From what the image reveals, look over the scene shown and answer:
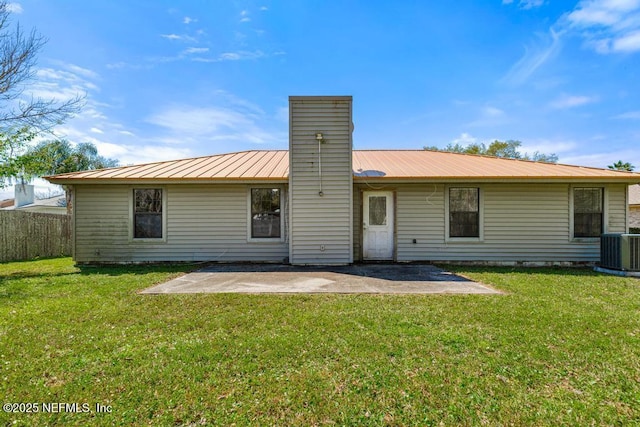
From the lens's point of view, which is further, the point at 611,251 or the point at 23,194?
the point at 23,194

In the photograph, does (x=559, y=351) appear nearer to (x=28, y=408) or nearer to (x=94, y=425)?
(x=94, y=425)

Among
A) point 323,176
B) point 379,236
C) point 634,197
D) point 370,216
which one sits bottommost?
point 379,236

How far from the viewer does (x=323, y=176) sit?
8.16 meters

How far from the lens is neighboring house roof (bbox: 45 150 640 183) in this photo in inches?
327

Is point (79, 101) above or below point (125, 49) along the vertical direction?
below

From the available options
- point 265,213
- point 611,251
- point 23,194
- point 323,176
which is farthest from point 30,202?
point 611,251

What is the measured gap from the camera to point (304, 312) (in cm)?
435

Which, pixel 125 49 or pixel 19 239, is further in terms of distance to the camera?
pixel 19 239

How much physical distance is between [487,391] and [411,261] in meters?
6.41

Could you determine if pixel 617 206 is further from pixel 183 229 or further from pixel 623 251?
pixel 183 229

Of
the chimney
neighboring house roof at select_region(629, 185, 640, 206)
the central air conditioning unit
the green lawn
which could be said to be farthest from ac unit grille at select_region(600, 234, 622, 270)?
the chimney

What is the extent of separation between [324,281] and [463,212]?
16.7 ft

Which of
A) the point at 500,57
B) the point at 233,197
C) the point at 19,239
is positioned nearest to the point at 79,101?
the point at 19,239

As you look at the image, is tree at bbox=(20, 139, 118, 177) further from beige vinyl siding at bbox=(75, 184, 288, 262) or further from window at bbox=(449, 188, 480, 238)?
window at bbox=(449, 188, 480, 238)
